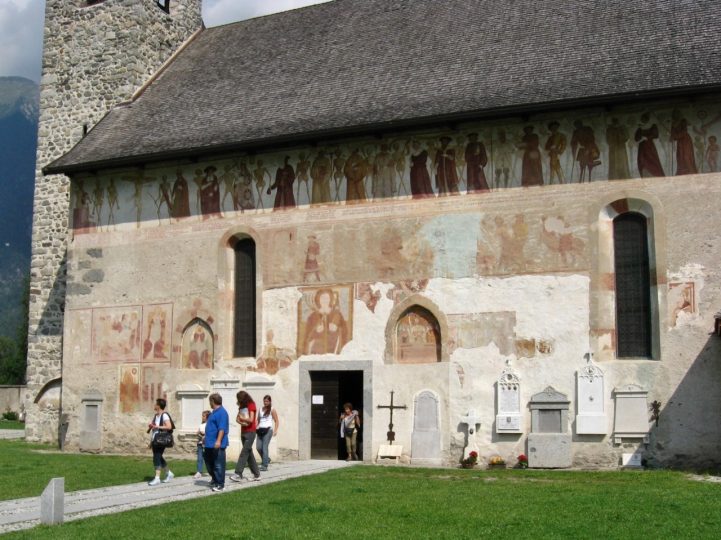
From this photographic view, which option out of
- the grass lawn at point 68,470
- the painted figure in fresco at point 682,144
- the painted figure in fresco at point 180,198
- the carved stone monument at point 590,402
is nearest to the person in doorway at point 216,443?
the grass lawn at point 68,470

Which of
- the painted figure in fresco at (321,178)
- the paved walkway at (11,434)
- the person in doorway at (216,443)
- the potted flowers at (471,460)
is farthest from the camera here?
the paved walkway at (11,434)

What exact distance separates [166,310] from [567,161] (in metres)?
10.4

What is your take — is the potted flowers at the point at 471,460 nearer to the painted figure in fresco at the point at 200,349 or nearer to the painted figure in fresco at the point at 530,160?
the painted figure in fresco at the point at 530,160

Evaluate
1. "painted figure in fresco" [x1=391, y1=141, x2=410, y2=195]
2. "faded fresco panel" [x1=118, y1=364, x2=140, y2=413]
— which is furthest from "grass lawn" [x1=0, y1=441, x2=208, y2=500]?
"painted figure in fresco" [x1=391, y1=141, x2=410, y2=195]

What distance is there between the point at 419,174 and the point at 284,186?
346 centimetres

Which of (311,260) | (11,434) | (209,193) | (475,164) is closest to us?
(475,164)

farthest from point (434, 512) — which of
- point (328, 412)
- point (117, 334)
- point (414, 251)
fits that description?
point (117, 334)

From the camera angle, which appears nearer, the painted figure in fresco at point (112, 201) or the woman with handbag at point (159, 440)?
the woman with handbag at point (159, 440)

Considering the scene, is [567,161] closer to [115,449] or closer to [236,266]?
[236,266]

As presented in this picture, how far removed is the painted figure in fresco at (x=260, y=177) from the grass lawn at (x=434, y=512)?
8.50 metres

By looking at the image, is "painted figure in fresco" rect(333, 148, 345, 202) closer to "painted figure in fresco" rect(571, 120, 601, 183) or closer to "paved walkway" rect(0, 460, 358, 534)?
"painted figure in fresco" rect(571, 120, 601, 183)

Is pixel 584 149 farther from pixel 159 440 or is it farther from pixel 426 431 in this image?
pixel 159 440

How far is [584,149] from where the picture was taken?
1917cm

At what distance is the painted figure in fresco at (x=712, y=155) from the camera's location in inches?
713
